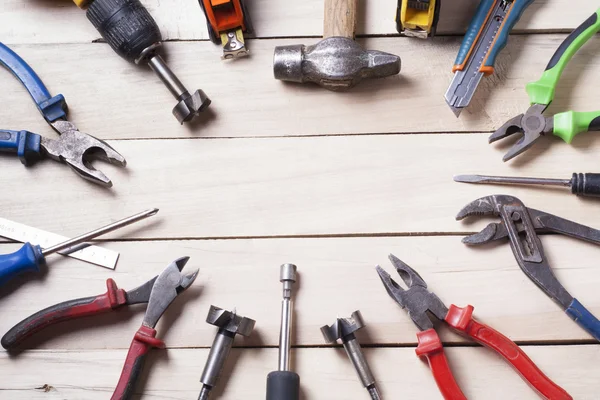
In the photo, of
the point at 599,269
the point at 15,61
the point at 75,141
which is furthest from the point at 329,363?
the point at 15,61

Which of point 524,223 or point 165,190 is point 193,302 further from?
point 524,223

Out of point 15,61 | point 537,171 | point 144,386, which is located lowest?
point 144,386

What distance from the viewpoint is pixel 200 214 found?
113cm

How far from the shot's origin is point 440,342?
39.5 inches

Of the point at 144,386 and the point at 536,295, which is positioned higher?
the point at 536,295

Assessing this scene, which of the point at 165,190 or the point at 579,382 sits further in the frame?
the point at 165,190

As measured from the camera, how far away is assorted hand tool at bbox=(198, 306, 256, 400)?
3.27 ft

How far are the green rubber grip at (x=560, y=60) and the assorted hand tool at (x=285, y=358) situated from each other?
55 cm

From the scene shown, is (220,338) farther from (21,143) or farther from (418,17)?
(418,17)

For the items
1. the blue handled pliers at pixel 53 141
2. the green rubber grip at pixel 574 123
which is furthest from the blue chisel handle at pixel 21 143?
the green rubber grip at pixel 574 123

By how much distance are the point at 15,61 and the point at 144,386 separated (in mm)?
646

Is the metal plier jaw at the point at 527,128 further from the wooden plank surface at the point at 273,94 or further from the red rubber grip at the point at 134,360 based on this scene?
the red rubber grip at the point at 134,360

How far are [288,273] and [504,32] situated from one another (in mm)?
597

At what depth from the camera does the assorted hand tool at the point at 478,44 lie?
113 centimetres
